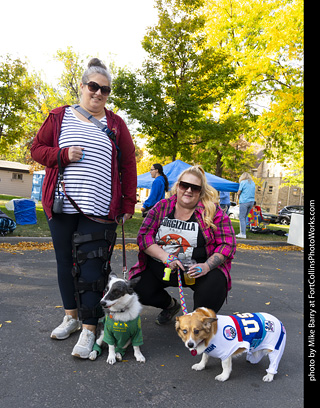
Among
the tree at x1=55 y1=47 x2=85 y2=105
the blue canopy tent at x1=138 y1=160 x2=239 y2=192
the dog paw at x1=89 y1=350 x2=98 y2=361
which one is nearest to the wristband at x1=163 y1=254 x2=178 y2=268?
the dog paw at x1=89 y1=350 x2=98 y2=361

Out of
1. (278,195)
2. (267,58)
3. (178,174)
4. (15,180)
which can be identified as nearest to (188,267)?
(178,174)

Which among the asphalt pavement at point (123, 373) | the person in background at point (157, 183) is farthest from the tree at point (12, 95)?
the asphalt pavement at point (123, 373)

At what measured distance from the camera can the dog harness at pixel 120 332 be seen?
8.68 feet

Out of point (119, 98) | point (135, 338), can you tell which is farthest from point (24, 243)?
point (119, 98)

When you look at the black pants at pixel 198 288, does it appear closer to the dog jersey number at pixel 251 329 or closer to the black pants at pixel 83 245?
the dog jersey number at pixel 251 329

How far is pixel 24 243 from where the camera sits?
730 centimetres

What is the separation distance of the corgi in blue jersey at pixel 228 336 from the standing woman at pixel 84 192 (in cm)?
87

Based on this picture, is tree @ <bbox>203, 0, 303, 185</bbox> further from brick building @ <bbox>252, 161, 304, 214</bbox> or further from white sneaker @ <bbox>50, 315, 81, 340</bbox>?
brick building @ <bbox>252, 161, 304, 214</bbox>

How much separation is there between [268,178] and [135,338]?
53.9 meters

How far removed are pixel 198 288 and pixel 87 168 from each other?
1.43 metres

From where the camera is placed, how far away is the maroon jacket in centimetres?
274

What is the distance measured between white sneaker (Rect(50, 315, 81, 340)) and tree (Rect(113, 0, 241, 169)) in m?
10.6

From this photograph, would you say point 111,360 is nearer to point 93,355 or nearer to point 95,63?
point 93,355

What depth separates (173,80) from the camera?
44.3 feet
